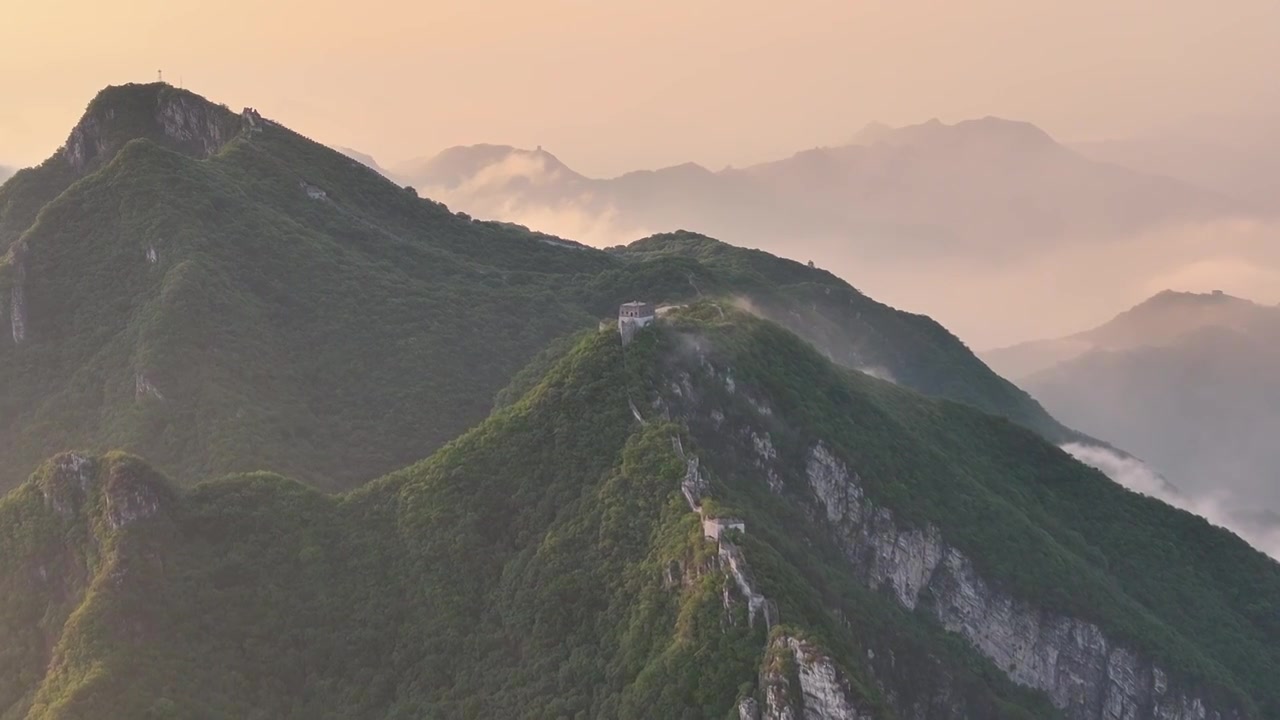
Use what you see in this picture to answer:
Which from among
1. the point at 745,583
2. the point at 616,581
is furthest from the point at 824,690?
the point at 616,581

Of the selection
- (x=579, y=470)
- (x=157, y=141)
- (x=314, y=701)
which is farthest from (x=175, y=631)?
(x=157, y=141)

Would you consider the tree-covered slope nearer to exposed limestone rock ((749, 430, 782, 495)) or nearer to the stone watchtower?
exposed limestone rock ((749, 430, 782, 495))

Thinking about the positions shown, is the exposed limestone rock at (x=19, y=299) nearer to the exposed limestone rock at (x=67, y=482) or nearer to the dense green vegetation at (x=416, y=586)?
the dense green vegetation at (x=416, y=586)

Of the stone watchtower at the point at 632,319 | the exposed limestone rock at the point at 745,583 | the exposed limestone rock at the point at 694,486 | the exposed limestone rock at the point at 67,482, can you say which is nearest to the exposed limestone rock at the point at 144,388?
the exposed limestone rock at the point at 67,482

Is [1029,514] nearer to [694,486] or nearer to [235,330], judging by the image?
[694,486]

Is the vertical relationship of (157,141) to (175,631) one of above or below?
above

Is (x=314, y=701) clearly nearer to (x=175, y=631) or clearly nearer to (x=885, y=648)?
(x=175, y=631)
